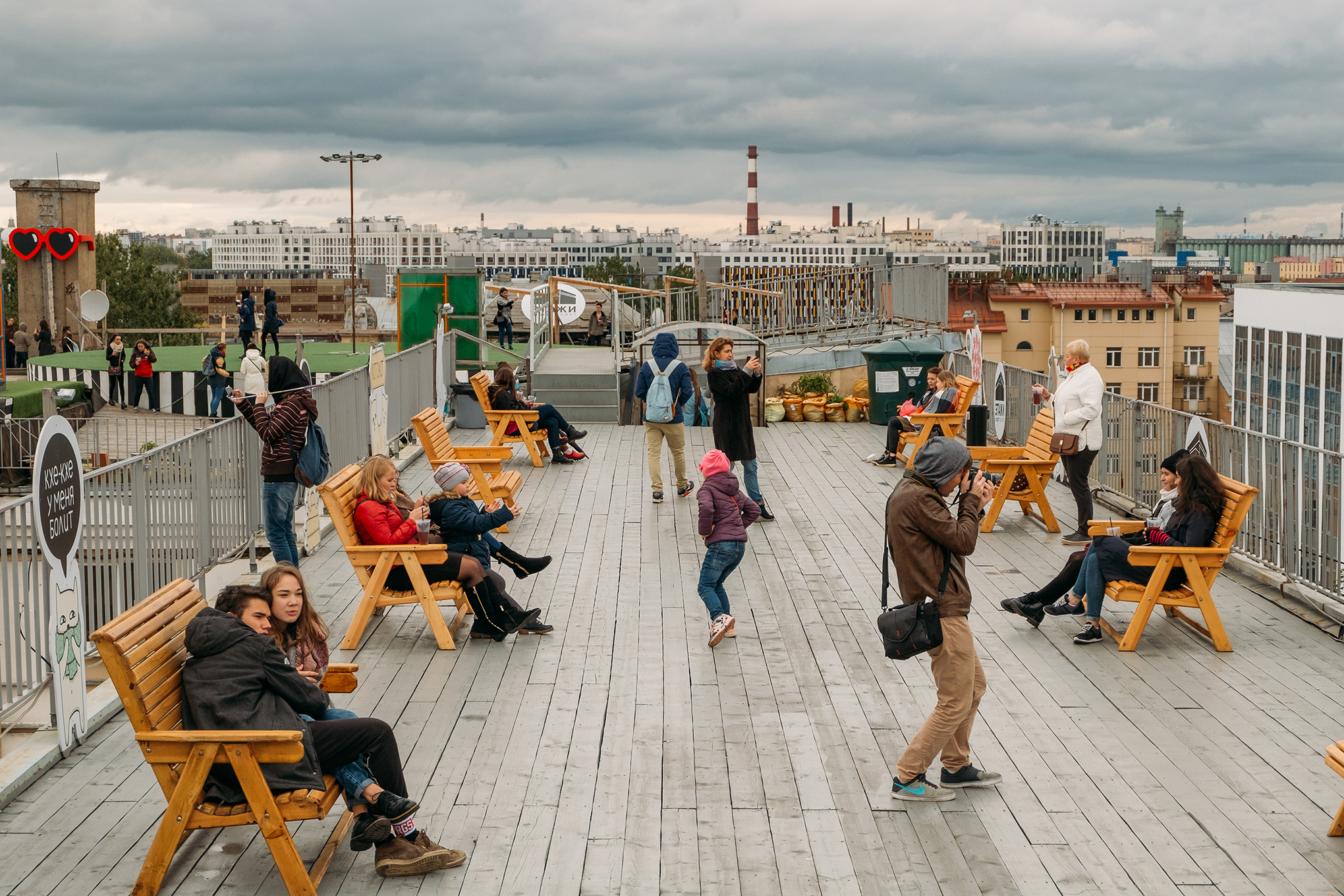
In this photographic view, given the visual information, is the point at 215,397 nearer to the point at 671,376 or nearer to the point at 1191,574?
the point at 671,376

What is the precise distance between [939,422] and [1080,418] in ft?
15.2

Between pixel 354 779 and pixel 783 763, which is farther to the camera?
pixel 783 763

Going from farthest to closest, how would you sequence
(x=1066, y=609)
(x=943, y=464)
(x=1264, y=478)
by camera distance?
(x=1264, y=478)
(x=1066, y=609)
(x=943, y=464)

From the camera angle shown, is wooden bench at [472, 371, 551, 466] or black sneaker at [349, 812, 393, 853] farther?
wooden bench at [472, 371, 551, 466]

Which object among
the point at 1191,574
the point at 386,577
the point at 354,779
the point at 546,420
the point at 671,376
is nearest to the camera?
the point at 354,779

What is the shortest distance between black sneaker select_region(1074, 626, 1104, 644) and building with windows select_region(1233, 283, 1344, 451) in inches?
2236

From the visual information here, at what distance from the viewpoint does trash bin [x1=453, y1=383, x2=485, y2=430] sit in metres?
18.6

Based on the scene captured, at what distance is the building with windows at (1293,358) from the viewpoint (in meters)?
62.8

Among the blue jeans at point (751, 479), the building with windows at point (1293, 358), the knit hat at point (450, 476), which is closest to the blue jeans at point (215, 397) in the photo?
the blue jeans at point (751, 479)

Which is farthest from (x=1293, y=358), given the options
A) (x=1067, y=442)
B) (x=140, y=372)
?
(x=1067, y=442)

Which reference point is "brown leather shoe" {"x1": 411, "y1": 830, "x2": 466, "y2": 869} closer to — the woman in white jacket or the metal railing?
the metal railing

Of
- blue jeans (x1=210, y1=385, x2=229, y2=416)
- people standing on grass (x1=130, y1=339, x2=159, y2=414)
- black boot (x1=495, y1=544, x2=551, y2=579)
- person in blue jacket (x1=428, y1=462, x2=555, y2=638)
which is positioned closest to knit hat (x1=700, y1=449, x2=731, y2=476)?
person in blue jacket (x1=428, y1=462, x2=555, y2=638)

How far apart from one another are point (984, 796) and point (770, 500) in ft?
25.0

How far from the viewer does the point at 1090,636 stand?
7.96 meters
